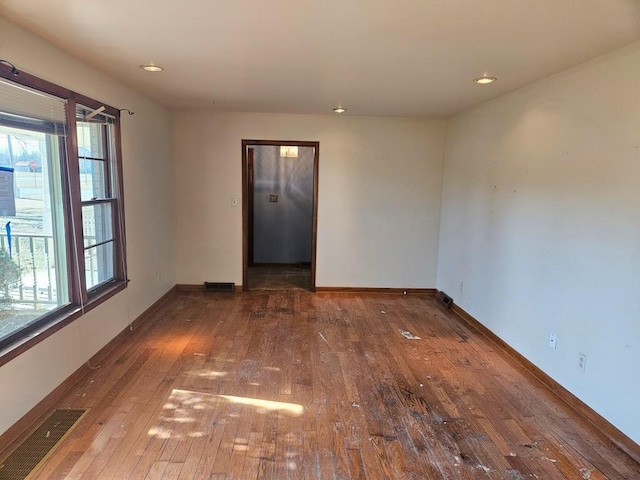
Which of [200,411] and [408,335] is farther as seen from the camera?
[408,335]

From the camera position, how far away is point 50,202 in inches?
98.0

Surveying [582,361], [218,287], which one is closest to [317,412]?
[582,361]

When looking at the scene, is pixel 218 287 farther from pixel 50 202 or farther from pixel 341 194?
pixel 50 202

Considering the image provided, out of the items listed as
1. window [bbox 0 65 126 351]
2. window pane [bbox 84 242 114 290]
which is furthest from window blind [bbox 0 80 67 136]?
window pane [bbox 84 242 114 290]

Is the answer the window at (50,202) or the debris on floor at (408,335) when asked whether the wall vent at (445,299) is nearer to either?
the debris on floor at (408,335)

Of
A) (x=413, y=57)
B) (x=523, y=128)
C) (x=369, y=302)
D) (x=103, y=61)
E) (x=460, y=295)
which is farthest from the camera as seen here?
(x=369, y=302)

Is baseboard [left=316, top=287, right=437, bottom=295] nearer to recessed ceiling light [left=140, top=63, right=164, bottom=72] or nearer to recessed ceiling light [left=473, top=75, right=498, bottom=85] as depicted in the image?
recessed ceiling light [left=473, top=75, right=498, bottom=85]

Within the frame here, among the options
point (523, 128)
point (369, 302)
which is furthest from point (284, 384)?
point (523, 128)

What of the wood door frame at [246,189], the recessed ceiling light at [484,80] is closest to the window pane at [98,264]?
the wood door frame at [246,189]

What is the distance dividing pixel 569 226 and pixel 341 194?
Result: 9.18 feet

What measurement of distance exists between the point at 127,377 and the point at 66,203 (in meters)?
1.31

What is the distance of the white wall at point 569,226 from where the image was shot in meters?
2.21

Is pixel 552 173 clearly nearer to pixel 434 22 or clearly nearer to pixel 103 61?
pixel 434 22

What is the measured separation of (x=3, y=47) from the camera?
→ 199 centimetres
